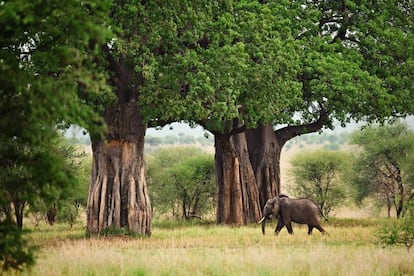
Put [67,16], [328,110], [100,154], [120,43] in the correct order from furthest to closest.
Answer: [328,110]
[100,154]
[120,43]
[67,16]

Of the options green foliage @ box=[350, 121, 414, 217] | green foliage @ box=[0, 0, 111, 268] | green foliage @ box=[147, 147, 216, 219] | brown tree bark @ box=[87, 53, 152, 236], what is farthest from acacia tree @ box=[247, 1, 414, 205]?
green foliage @ box=[0, 0, 111, 268]

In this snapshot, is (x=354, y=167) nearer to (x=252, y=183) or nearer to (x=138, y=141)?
(x=252, y=183)

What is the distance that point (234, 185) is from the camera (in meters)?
35.2

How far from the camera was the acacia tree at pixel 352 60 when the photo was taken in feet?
102

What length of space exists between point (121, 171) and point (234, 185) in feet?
30.5

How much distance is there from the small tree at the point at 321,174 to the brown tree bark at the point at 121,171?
1060 inches

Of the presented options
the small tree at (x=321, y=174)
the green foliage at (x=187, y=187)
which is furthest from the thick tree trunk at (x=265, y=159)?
the small tree at (x=321, y=174)

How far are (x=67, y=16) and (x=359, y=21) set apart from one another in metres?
24.2

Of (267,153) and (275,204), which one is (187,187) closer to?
(267,153)

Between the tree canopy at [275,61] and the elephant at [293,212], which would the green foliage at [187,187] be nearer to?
the tree canopy at [275,61]

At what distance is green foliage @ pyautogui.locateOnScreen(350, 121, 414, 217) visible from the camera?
48.2m

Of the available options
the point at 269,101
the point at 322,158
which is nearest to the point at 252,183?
the point at 269,101

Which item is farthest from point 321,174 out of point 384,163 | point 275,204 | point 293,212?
point 293,212

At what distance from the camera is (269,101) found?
91.9 ft
